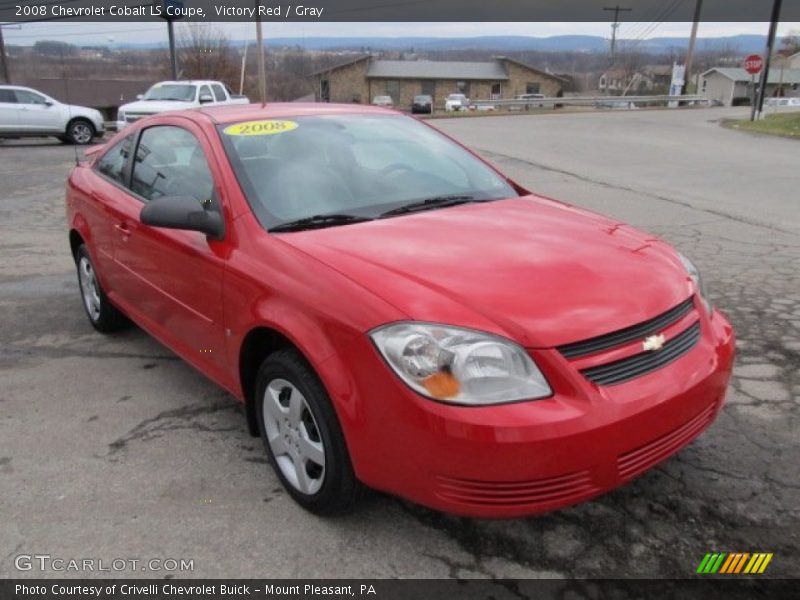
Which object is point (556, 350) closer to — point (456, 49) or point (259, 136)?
point (259, 136)

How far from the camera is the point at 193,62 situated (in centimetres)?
4597

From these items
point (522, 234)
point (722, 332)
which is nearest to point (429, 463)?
point (522, 234)

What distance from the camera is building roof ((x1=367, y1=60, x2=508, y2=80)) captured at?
256 feet

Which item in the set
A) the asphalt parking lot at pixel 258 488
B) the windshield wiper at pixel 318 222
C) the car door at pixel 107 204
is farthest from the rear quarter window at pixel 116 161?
the windshield wiper at pixel 318 222

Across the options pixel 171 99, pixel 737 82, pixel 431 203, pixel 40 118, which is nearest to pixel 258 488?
pixel 431 203

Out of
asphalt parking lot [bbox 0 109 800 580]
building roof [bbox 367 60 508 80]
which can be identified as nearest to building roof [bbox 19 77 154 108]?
building roof [bbox 367 60 508 80]

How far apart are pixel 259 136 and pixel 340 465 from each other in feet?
5.78

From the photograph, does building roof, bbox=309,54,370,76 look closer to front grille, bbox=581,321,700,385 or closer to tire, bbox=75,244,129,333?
tire, bbox=75,244,129,333

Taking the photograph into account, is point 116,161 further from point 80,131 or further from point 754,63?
point 754,63

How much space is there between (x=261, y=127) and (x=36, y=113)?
731 inches

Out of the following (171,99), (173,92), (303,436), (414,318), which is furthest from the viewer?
(173,92)

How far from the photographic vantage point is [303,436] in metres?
2.61

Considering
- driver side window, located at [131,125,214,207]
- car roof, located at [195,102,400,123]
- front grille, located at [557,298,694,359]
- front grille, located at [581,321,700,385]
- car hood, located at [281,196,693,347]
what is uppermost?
car roof, located at [195,102,400,123]

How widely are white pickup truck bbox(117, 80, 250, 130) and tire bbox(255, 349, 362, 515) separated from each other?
16.8 metres
